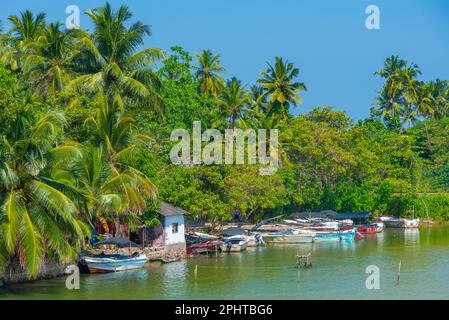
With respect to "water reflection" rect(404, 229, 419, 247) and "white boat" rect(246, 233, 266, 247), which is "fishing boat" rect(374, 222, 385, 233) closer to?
"water reflection" rect(404, 229, 419, 247)

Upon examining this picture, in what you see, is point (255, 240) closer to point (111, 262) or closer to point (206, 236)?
point (206, 236)

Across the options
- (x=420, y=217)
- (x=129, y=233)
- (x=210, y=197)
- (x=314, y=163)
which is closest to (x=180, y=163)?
(x=210, y=197)

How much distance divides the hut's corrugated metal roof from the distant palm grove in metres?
0.68

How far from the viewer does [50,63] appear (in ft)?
163

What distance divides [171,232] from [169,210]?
1.49 meters

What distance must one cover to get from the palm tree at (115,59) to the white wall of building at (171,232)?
337 inches

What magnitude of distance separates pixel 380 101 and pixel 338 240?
41.3 metres

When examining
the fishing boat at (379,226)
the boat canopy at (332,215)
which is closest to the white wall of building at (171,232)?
the boat canopy at (332,215)

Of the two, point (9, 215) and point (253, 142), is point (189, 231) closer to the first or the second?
point (253, 142)

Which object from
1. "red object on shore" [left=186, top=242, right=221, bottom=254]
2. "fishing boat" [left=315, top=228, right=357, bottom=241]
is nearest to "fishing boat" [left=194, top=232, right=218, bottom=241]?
"red object on shore" [left=186, top=242, right=221, bottom=254]

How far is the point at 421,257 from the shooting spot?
154 ft

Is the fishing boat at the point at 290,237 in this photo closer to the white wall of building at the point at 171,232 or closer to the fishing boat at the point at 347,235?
the fishing boat at the point at 347,235

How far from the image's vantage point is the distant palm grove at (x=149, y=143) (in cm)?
3159

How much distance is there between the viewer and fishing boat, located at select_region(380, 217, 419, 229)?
68.8 meters
